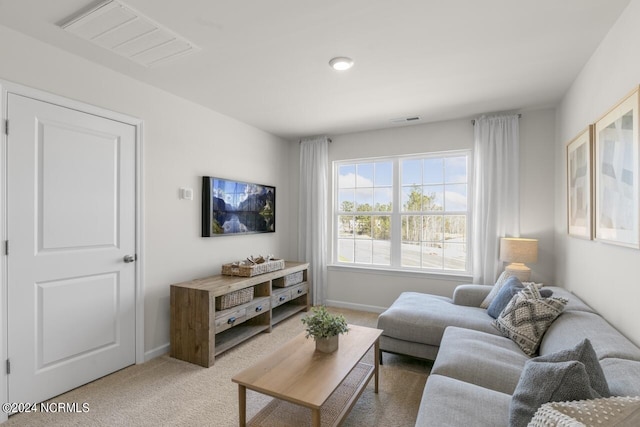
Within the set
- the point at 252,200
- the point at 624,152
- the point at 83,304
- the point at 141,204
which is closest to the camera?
the point at 624,152

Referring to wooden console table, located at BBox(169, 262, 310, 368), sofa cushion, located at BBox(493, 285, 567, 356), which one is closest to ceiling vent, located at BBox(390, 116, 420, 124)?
sofa cushion, located at BBox(493, 285, 567, 356)

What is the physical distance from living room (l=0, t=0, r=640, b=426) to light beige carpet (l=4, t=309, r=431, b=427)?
34 centimetres

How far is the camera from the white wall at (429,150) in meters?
3.38

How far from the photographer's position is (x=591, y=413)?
0.90m

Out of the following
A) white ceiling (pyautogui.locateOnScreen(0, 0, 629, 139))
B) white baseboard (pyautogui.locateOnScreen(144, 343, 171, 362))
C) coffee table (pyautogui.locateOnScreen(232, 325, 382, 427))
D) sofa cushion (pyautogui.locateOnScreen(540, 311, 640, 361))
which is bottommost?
white baseboard (pyautogui.locateOnScreen(144, 343, 171, 362))

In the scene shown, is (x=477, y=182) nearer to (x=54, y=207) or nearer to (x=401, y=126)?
(x=401, y=126)

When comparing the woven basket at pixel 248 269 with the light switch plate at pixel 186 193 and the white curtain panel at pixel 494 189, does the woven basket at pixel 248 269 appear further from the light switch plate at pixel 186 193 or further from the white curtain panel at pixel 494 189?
the white curtain panel at pixel 494 189

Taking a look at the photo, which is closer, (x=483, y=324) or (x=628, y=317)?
(x=628, y=317)

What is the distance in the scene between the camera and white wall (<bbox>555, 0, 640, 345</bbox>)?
168cm

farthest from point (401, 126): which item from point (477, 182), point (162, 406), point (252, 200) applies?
point (162, 406)

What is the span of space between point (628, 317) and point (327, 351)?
173 cm

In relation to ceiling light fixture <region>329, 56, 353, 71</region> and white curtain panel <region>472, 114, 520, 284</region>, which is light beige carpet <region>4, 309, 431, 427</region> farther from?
ceiling light fixture <region>329, 56, 353, 71</region>

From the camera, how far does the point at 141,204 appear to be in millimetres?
2748

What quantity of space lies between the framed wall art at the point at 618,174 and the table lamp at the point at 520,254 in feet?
3.33
